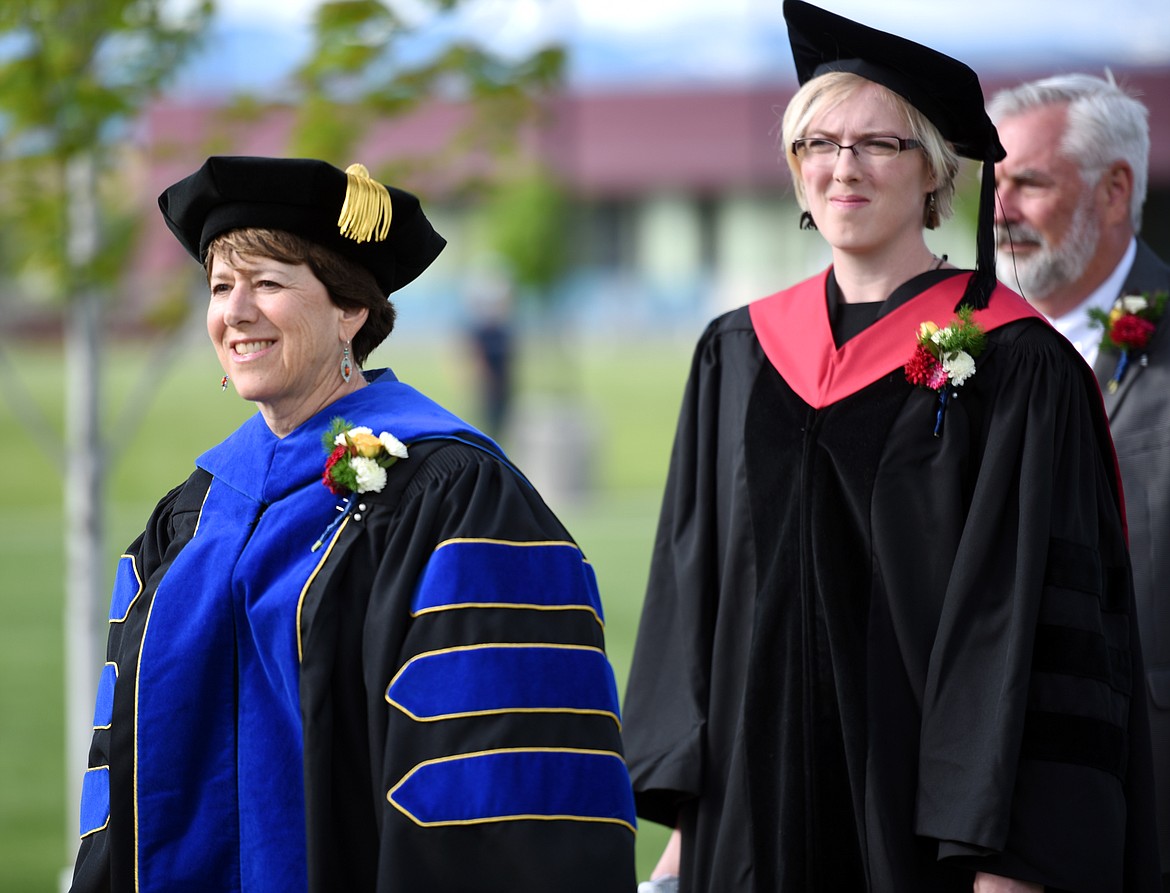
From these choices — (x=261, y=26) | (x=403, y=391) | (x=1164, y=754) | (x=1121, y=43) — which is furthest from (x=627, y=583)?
(x=1121, y=43)

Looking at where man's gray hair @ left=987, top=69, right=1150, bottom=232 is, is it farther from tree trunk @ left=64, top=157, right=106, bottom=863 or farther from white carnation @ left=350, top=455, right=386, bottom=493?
tree trunk @ left=64, top=157, right=106, bottom=863

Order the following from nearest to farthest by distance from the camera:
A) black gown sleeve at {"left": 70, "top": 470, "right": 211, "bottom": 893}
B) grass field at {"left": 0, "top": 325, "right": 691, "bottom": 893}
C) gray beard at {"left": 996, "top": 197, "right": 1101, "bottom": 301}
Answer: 1. black gown sleeve at {"left": 70, "top": 470, "right": 211, "bottom": 893}
2. gray beard at {"left": 996, "top": 197, "right": 1101, "bottom": 301}
3. grass field at {"left": 0, "top": 325, "right": 691, "bottom": 893}

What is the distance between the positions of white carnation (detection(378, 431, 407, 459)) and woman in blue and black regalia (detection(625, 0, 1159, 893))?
2.82 ft

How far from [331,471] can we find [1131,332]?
1.95 metres

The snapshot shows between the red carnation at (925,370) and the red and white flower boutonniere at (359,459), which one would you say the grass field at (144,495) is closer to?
the red and white flower boutonniere at (359,459)

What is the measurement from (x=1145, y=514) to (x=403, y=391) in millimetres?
1725

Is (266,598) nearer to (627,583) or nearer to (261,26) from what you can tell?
(261,26)

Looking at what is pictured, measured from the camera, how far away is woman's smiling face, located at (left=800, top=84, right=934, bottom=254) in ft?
9.78

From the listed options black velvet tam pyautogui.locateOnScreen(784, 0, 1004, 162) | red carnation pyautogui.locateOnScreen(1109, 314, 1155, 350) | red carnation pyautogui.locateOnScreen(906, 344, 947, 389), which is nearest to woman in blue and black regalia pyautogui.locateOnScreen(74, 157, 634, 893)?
red carnation pyautogui.locateOnScreen(906, 344, 947, 389)

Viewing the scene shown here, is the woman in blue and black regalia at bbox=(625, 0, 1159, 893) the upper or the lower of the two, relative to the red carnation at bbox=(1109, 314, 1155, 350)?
lower

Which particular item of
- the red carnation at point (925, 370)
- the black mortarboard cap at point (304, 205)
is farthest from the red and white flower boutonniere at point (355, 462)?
the red carnation at point (925, 370)

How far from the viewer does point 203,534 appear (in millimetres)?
2635

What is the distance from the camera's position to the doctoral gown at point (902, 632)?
2717mm

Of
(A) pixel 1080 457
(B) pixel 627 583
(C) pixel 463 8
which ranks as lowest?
(B) pixel 627 583
